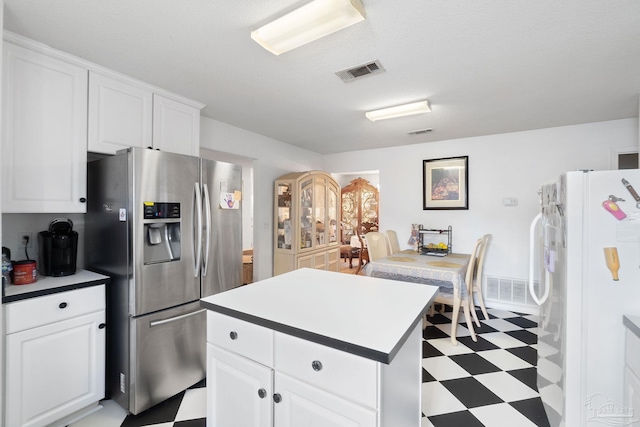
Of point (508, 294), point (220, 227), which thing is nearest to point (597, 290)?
point (220, 227)

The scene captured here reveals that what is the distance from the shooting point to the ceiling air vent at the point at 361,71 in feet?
6.10

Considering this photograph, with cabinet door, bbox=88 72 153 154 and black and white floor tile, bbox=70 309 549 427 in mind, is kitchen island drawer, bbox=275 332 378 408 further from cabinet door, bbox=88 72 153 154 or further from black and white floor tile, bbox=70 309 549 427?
cabinet door, bbox=88 72 153 154

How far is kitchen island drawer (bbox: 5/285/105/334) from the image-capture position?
1.42m

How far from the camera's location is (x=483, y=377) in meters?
2.12

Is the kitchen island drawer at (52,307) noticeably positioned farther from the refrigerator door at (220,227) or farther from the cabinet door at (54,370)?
the refrigerator door at (220,227)

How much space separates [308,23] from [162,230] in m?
1.57

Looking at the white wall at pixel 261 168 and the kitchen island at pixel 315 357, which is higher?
the white wall at pixel 261 168

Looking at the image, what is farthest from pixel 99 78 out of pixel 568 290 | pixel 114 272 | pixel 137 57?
pixel 568 290

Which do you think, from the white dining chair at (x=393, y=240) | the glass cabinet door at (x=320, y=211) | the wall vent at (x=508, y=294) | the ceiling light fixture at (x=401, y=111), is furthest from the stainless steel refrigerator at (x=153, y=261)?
the wall vent at (x=508, y=294)

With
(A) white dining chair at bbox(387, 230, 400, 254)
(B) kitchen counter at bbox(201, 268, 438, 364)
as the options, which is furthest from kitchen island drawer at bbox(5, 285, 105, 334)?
(A) white dining chair at bbox(387, 230, 400, 254)

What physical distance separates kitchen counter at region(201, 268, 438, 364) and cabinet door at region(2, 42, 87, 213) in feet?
4.29

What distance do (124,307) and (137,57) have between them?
63.2 inches

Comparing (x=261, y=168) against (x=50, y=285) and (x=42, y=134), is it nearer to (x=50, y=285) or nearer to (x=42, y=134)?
A: (x=42, y=134)

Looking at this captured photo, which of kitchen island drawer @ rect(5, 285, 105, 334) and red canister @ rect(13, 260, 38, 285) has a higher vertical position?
red canister @ rect(13, 260, 38, 285)
